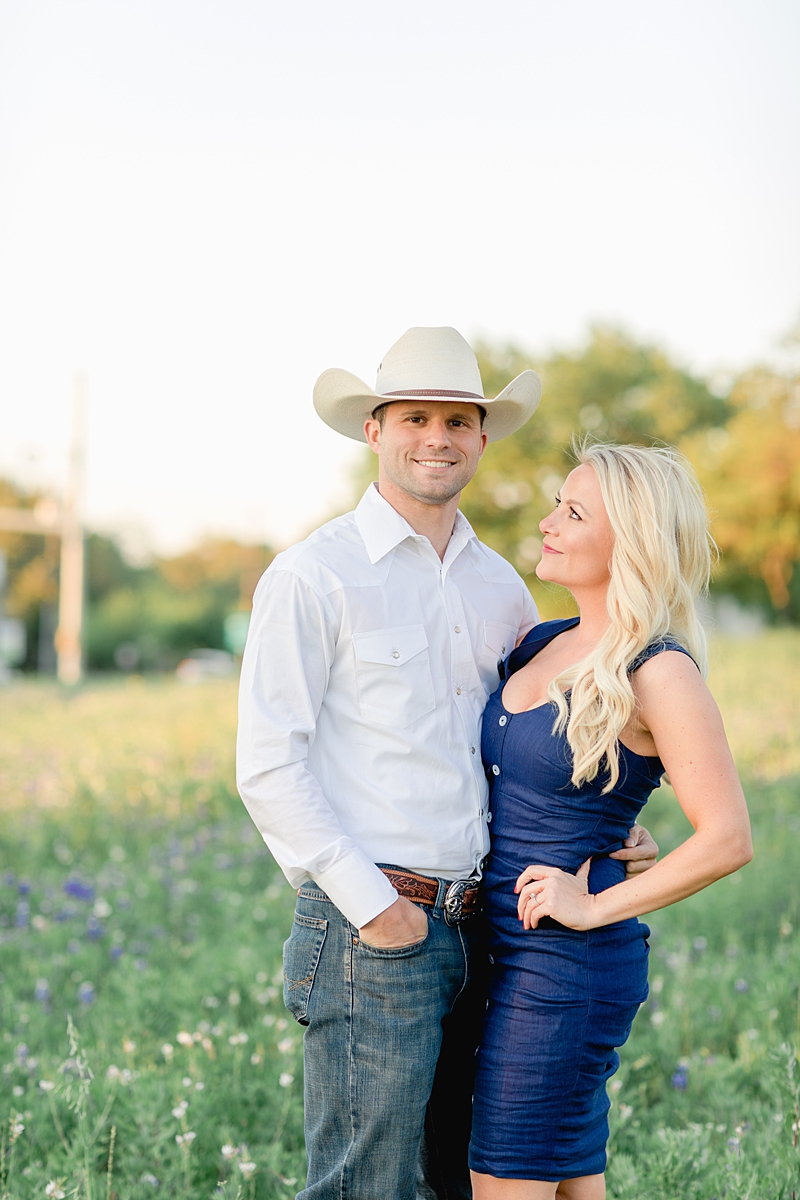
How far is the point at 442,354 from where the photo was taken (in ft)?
10.3

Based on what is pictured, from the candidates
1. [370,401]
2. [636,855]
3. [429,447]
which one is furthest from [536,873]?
[370,401]

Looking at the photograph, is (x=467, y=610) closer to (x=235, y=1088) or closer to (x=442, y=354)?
(x=442, y=354)

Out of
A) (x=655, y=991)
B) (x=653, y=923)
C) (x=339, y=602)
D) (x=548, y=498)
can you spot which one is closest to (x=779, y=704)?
(x=653, y=923)

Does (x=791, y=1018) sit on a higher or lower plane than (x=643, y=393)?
lower

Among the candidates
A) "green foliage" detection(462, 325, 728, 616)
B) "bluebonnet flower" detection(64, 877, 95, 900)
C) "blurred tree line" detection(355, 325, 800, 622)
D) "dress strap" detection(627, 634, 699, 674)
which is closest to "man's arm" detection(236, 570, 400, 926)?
"dress strap" detection(627, 634, 699, 674)

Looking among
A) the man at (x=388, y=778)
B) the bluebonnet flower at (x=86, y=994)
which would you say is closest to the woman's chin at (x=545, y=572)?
the man at (x=388, y=778)

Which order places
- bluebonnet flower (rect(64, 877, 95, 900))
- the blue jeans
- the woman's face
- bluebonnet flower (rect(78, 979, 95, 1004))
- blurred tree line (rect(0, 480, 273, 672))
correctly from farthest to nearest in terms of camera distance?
blurred tree line (rect(0, 480, 273, 672))
bluebonnet flower (rect(64, 877, 95, 900))
bluebonnet flower (rect(78, 979, 95, 1004))
the woman's face
the blue jeans

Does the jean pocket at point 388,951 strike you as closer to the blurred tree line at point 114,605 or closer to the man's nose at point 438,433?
the man's nose at point 438,433

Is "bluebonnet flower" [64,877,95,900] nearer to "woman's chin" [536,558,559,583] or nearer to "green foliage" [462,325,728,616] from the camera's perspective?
"woman's chin" [536,558,559,583]

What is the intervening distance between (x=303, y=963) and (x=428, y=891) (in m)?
0.38

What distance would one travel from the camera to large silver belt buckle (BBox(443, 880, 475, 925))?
110 inches

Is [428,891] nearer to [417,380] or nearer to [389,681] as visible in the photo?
[389,681]

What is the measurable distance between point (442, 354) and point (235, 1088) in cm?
275

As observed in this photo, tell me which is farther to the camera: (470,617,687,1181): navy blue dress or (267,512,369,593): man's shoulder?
(267,512,369,593): man's shoulder
